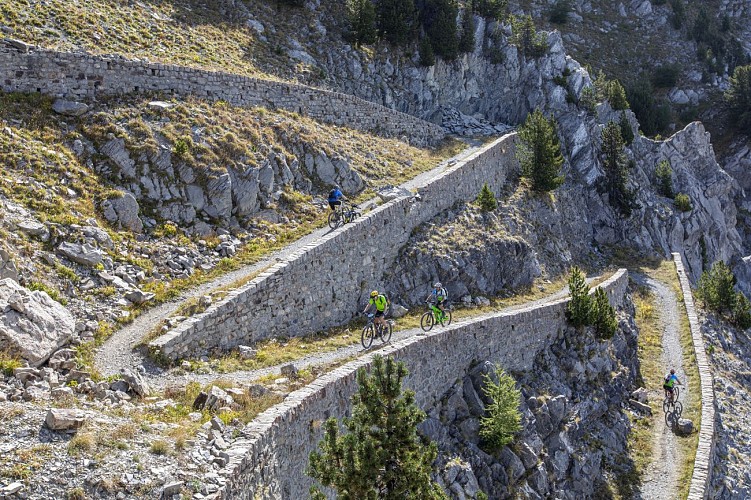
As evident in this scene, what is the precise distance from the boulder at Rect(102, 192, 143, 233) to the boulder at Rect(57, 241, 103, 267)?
214 cm

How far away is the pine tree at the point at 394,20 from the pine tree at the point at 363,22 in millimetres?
1406

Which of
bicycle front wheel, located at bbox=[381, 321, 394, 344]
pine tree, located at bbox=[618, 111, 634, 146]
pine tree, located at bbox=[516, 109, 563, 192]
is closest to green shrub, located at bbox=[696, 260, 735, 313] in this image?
pine tree, located at bbox=[516, 109, 563, 192]

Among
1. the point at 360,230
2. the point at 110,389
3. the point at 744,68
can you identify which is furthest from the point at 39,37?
the point at 744,68

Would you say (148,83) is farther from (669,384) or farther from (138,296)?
(669,384)

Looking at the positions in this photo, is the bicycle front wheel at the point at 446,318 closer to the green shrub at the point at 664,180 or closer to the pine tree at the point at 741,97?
the green shrub at the point at 664,180

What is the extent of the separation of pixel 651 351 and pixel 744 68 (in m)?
43.2

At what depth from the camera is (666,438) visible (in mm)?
28953

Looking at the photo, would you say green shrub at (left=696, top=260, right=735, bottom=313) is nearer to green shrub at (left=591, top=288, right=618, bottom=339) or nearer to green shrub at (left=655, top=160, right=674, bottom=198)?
green shrub at (left=655, top=160, right=674, bottom=198)

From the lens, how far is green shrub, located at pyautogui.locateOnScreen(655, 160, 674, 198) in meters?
51.9

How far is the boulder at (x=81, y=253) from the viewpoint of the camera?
2091 centimetres

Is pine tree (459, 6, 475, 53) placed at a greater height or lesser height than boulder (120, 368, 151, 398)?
greater

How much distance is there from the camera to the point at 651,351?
35.0 meters

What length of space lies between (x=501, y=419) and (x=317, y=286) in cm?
681

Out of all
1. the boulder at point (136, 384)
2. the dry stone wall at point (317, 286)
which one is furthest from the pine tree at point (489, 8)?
the boulder at point (136, 384)
